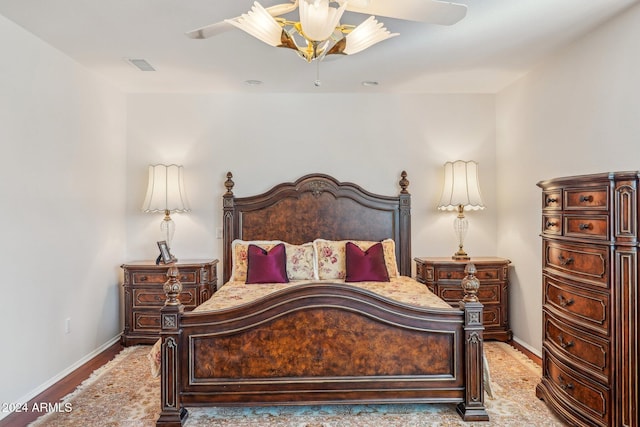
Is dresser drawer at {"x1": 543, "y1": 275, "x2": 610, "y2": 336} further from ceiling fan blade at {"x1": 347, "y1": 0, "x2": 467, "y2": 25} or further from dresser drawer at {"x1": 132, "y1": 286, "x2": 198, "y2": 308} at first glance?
dresser drawer at {"x1": 132, "y1": 286, "x2": 198, "y2": 308}

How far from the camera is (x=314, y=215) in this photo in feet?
14.6

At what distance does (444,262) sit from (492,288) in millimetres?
593

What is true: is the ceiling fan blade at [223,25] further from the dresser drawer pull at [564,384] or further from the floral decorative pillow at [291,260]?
the dresser drawer pull at [564,384]

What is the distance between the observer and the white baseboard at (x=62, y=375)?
285 centimetres

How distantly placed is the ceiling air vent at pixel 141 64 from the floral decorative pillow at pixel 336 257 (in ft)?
7.60

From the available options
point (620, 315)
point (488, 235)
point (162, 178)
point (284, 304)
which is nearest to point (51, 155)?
point (162, 178)

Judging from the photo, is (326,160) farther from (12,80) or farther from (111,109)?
(12,80)

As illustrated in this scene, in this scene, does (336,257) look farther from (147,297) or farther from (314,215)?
(147,297)

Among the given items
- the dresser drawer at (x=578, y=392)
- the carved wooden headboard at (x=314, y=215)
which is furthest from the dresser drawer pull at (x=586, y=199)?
the carved wooden headboard at (x=314, y=215)

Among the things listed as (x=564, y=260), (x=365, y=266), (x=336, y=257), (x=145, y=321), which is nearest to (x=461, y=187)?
(x=365, y=266)

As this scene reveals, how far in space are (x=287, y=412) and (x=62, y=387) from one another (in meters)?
1.85

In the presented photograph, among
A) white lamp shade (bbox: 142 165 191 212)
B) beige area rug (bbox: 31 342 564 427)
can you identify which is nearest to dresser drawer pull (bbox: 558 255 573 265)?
beige area rug (bbox: 31 342 564 427)

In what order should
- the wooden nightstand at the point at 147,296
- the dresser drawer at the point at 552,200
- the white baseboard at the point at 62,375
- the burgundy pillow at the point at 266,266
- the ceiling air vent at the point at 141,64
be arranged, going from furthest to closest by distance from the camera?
the wooden nightstand at the point at 147,296 < the burgundy pillow at the point at 266,266 < the ceiling air vent at the point at 141,64 < the white baseboard at the point at 62,375 < the dresser drawer at the point at 552,200

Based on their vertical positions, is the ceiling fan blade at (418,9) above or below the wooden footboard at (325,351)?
above
